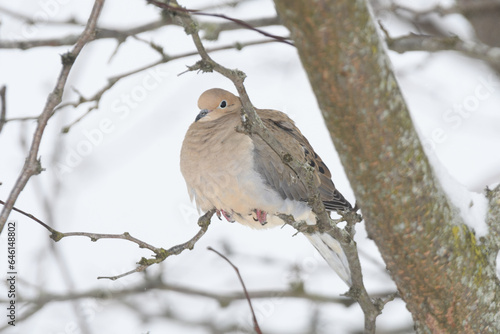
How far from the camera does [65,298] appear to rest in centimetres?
364

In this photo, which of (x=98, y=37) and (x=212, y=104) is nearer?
(x=98, y=37)

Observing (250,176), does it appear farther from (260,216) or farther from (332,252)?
(332,252)

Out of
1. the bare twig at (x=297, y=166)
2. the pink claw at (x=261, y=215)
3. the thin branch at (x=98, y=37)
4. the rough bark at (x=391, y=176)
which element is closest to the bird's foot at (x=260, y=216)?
the pink claw at (x=261, y=215)

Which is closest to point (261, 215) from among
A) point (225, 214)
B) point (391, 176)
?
point (225, 214)

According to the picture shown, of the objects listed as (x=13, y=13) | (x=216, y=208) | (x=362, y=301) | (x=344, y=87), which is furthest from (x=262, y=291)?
(x=344, y=87)

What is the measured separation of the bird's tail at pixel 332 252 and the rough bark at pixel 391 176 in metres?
1.07

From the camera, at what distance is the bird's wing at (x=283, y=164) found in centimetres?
320

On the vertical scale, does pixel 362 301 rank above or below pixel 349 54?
below

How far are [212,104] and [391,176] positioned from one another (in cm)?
186

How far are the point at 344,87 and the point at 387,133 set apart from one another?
0.21 metres

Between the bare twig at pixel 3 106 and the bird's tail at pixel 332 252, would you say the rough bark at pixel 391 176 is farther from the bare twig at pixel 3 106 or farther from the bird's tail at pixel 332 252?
the bird's tail at pixel 332 252

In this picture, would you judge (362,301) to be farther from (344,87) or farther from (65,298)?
(65,298)

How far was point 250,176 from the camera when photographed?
3.16 meters

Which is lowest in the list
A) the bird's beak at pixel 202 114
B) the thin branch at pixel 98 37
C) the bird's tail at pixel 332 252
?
the bird's tail at pixel 332 252
